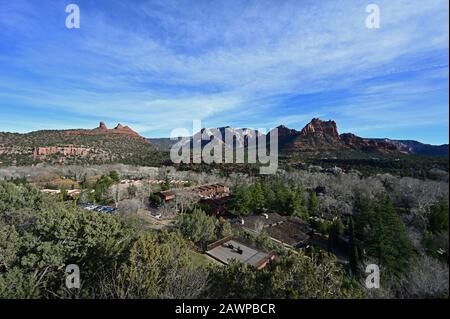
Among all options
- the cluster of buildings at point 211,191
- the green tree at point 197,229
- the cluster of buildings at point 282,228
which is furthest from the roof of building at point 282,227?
the cluster of buildings at point 211,191

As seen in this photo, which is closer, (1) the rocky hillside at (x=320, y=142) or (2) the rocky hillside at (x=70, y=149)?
(2) the rocky hillside at (x=70, y=149)

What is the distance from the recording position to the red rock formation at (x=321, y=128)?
11066cm

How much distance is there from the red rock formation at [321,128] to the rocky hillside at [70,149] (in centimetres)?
6423

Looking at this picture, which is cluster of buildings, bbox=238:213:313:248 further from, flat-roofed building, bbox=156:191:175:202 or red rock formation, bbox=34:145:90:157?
red rock formation, bbox=34:145:90:157

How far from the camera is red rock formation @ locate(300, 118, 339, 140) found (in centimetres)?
11066

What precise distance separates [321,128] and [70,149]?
9742 centimetres

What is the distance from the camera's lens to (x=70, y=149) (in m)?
79.3

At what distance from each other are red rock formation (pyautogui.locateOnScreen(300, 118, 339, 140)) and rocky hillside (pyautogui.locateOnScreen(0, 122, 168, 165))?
64228 millimetres

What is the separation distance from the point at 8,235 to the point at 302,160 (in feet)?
278

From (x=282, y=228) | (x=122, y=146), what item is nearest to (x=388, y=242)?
(x=282, y=228)

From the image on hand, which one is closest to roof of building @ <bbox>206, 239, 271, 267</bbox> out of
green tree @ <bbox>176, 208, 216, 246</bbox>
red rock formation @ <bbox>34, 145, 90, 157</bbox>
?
green tree @ <bbox>176, 208, 216, 246</bbox>

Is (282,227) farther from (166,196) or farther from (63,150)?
(63,150)

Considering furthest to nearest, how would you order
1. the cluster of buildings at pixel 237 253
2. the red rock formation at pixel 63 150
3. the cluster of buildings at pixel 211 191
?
the red rock formation at pixel 63 150 < the cluster of buildings at pixel 211 191 < the cluster of buildings at pixel 237 253

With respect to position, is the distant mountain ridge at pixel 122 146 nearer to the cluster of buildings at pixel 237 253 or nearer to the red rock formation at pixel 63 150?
the red rock formation at pixel 63 150
